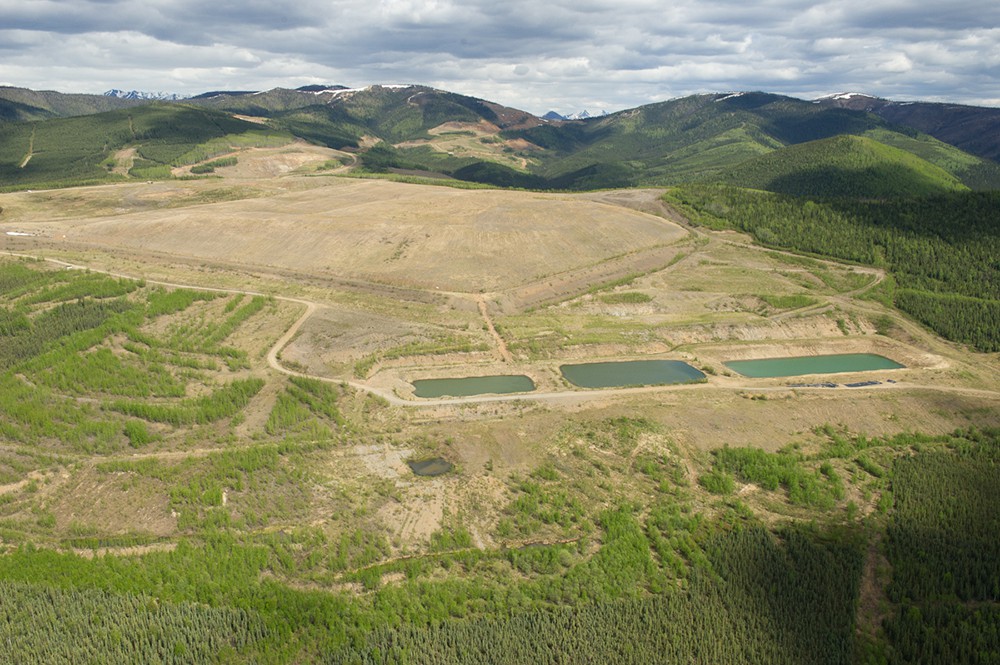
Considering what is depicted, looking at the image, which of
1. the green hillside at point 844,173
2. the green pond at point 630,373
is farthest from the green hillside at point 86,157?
the green hillside at point 844,173

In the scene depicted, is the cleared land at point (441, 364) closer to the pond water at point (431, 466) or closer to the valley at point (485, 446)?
the valley at point (485, 446)

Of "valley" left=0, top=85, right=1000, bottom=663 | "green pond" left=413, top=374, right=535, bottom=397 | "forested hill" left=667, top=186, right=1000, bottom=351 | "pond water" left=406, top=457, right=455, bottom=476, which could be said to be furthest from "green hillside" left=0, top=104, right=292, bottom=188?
"forested hill" left=667, top=186, right=1000, bottom=351

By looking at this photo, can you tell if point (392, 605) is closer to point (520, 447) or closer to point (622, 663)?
point (622, 663)

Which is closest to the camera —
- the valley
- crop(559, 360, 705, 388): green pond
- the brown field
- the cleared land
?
the valley

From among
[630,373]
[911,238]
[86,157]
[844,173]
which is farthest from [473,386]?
[86,157]

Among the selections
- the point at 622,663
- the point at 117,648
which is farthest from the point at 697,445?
the point at 117,648

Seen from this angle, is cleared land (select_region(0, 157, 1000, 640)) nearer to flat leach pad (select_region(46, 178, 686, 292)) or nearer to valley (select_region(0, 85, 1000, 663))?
valley (select_region(0, 85, 1000, 663))
